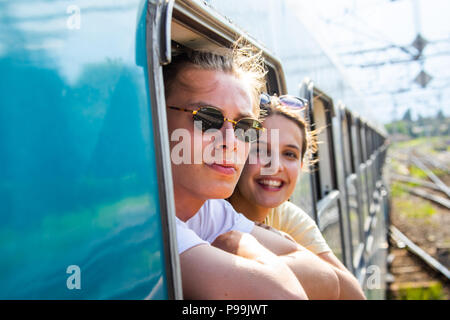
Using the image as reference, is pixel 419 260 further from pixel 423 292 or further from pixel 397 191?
pixel 397 191

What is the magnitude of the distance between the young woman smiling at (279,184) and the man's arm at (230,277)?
2.23ft

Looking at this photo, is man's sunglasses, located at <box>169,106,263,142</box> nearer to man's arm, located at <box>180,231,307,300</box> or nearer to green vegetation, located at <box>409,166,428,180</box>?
man's arm, located at <box>180,231,307,300</box>

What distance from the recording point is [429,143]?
1991 inches

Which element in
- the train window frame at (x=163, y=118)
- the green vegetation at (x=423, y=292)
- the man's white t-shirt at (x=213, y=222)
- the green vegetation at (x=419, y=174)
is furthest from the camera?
the green vegetation at (x=419, y=174)

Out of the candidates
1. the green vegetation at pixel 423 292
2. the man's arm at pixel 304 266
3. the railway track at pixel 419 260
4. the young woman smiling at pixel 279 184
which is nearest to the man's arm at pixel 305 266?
the man's arm at pixel 304 266

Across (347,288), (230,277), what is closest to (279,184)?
(347,288)

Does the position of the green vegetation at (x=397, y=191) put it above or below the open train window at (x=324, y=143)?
below

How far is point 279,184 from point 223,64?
696 mm

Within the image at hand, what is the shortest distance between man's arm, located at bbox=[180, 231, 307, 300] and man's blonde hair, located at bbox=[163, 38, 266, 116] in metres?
0.52

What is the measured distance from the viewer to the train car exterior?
805mm

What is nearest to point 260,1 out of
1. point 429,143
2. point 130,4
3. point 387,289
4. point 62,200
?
point 130,4

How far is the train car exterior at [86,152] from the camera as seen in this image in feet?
2.64

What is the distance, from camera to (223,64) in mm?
1407

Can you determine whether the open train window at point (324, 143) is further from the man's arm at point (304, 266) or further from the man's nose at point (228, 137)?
the man's nose at point (228, 137)
